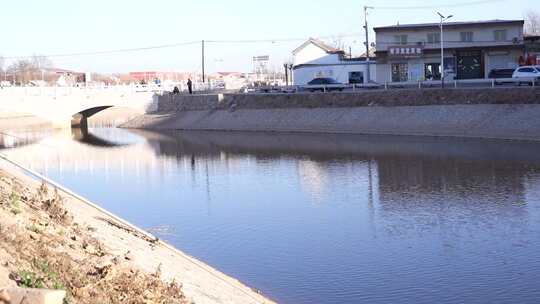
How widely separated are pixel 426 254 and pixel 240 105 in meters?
54.2

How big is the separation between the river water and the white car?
8935 mm

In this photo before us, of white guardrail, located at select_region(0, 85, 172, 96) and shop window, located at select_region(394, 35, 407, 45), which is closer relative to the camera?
white guardrail, located at select_region(0, 85, 172, 96)

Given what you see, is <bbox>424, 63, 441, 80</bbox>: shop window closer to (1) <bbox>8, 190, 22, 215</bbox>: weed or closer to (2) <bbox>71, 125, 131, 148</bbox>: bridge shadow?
(2) <bbox>71, 125, 131, 148</bbox>: bridge shadow

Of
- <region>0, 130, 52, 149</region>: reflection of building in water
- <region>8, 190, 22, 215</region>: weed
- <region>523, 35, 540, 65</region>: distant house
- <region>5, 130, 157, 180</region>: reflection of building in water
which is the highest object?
<region>523, 35, 540, 65</region>: distant house

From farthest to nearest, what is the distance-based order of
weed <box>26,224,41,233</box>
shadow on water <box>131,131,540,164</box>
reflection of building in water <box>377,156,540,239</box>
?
shadow on water <box>131,131,540,164</box> < reflection of building in water <box>377,156,540,239</box> < weed <box>26,224,41,233</box>

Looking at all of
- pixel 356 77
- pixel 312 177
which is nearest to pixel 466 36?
pixel 356 77

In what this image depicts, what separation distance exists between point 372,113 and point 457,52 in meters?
17.6

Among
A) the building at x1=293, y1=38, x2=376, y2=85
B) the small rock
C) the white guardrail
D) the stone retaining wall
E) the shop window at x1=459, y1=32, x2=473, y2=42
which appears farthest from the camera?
the building at x1=293, y1=38, x2=376, y2=85

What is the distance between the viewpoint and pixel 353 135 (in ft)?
193

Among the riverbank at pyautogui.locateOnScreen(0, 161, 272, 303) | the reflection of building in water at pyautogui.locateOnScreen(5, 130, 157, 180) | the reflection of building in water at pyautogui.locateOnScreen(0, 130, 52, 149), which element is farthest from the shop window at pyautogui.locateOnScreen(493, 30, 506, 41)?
the riverbank at pyautogui.locateOnScreen(0, 161, 272, 303)

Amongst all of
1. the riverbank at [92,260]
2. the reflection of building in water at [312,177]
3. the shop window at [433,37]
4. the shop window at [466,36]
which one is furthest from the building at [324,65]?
the riverbank at [92,260]

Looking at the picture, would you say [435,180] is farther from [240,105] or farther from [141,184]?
[240,105]

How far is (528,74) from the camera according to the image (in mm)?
56812

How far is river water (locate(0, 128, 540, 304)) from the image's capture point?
57.9 feet
